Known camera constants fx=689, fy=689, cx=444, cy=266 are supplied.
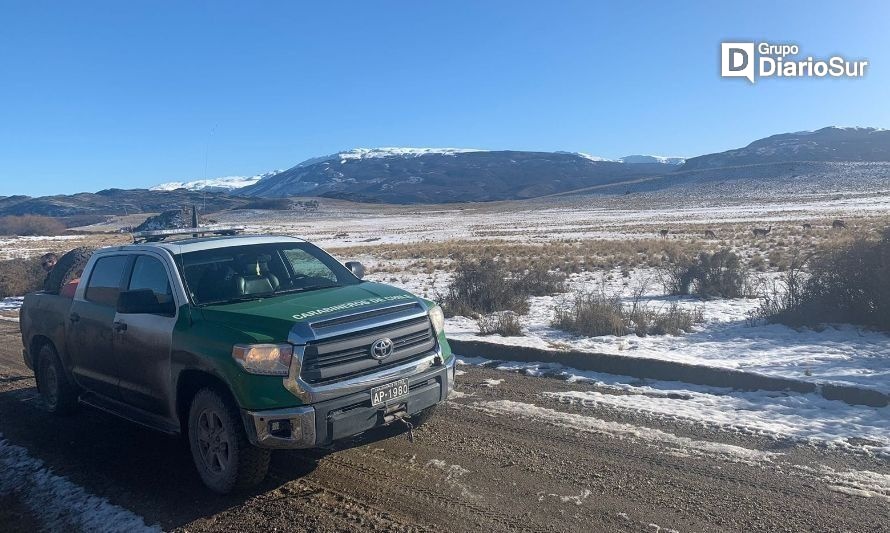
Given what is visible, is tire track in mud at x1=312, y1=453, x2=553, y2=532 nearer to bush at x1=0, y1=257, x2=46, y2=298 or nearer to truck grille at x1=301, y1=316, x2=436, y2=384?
truck grille at x1=301, y1=316, x2=436, y2=384

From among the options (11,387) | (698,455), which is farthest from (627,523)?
(11,387)

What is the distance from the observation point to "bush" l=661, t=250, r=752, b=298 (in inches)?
566

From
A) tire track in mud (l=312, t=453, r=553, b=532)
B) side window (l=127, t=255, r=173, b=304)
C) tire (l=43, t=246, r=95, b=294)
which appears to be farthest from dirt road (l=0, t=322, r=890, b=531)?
tire (l=43, t=246, r=95, b=294)

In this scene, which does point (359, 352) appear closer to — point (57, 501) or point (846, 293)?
point (57, 501)

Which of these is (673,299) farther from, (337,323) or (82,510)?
(82,510)

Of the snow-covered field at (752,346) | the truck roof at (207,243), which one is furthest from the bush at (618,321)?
the truck roof at (207,243)

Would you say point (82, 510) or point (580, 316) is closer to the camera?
point (82, 510)

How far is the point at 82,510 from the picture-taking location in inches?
197

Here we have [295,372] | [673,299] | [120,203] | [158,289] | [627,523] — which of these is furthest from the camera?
[120,203]

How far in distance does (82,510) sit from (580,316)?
7598mm

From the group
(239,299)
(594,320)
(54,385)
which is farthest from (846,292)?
(54,385)

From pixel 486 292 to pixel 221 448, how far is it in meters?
9.42

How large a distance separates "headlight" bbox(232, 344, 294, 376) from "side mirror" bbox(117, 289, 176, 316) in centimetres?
108

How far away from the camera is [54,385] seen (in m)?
7.28
